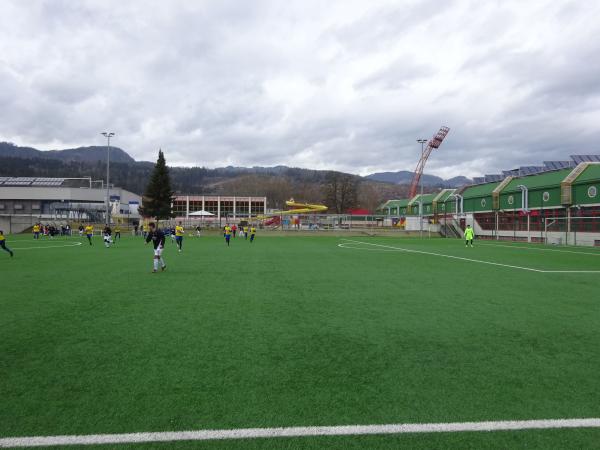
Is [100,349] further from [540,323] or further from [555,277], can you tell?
[555,277]

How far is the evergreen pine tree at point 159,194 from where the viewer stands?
219 feet

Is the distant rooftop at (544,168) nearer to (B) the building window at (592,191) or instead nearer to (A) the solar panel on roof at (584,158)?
(A) the solar panel on roof at (584,158)

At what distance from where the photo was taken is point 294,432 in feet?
10.8

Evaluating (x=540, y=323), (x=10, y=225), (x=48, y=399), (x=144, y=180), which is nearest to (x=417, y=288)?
(x=540, y=323)

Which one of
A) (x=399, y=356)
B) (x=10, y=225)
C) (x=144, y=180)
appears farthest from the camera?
(x=144, y=180)

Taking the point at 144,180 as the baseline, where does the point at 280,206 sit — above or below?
below

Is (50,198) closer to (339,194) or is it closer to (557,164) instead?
(339,194)

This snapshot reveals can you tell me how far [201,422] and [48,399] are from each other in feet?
5.46

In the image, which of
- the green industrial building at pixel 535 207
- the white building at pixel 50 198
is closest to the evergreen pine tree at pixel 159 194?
the white building at pixel 50 198

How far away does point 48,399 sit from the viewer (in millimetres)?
3883

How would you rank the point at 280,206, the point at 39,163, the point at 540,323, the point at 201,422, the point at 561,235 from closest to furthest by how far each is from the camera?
the point at 201,422 → the point at 540,323 → the point at 561,235 → the point at 280,206 → the point at 39,163

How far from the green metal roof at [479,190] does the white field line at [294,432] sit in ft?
199

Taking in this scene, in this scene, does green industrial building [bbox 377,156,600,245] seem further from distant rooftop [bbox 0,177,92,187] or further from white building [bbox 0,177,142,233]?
distant rooftop [bbox 0,177,92,187]

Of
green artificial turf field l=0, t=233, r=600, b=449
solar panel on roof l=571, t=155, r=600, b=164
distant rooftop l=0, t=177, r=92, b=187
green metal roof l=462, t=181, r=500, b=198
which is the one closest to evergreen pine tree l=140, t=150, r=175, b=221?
distant rooftop l=0, t=177, r=92, b=187
